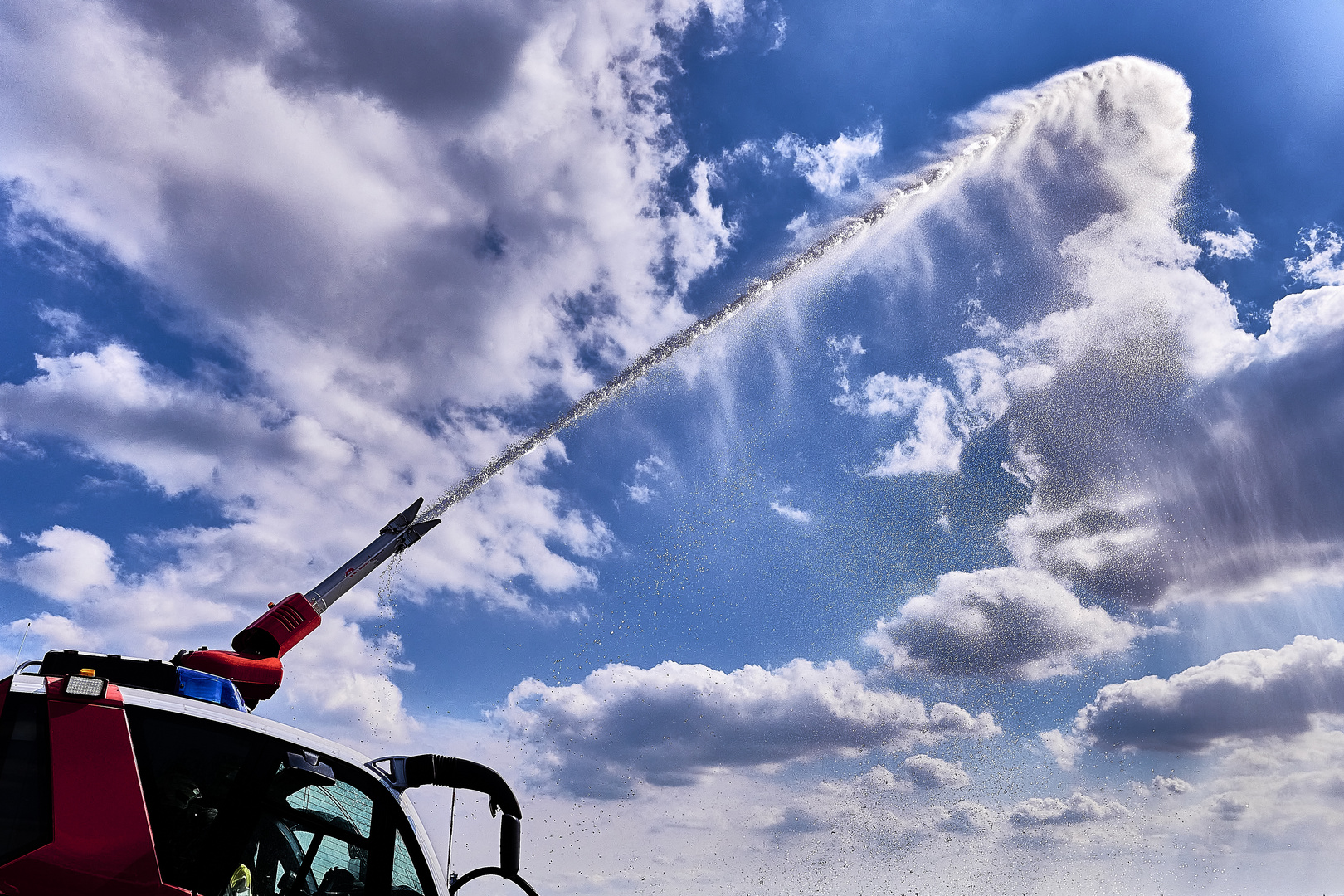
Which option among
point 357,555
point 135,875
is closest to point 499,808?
point 135,875

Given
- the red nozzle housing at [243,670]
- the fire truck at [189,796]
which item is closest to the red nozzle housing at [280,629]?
the red nozzle housing at [243,670]

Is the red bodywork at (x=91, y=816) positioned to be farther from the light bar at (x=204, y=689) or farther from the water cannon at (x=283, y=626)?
the water cannon at (x=283, y=626)

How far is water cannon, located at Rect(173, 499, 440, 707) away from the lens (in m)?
14.1

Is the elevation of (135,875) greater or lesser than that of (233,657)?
lesser

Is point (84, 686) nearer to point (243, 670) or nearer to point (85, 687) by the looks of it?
point (85, 687)

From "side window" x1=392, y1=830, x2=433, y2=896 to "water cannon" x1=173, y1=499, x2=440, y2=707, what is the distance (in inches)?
209

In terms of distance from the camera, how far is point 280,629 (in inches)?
679

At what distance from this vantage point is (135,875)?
253 inches

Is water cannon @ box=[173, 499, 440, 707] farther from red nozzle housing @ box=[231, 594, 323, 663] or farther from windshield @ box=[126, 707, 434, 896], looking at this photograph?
windshield @ box=[126, 707, 434, 896]

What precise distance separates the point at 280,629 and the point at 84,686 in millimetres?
11058

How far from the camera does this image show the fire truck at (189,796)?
20.9 ft

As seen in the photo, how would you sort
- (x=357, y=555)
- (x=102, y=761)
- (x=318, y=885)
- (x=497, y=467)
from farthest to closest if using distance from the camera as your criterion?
(x=497, y=467)
(x=357, y=555)
(x=318, y=885)
(x=102, y=761)

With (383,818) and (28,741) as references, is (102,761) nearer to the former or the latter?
(28,741)

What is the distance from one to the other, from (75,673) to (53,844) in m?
1.42
